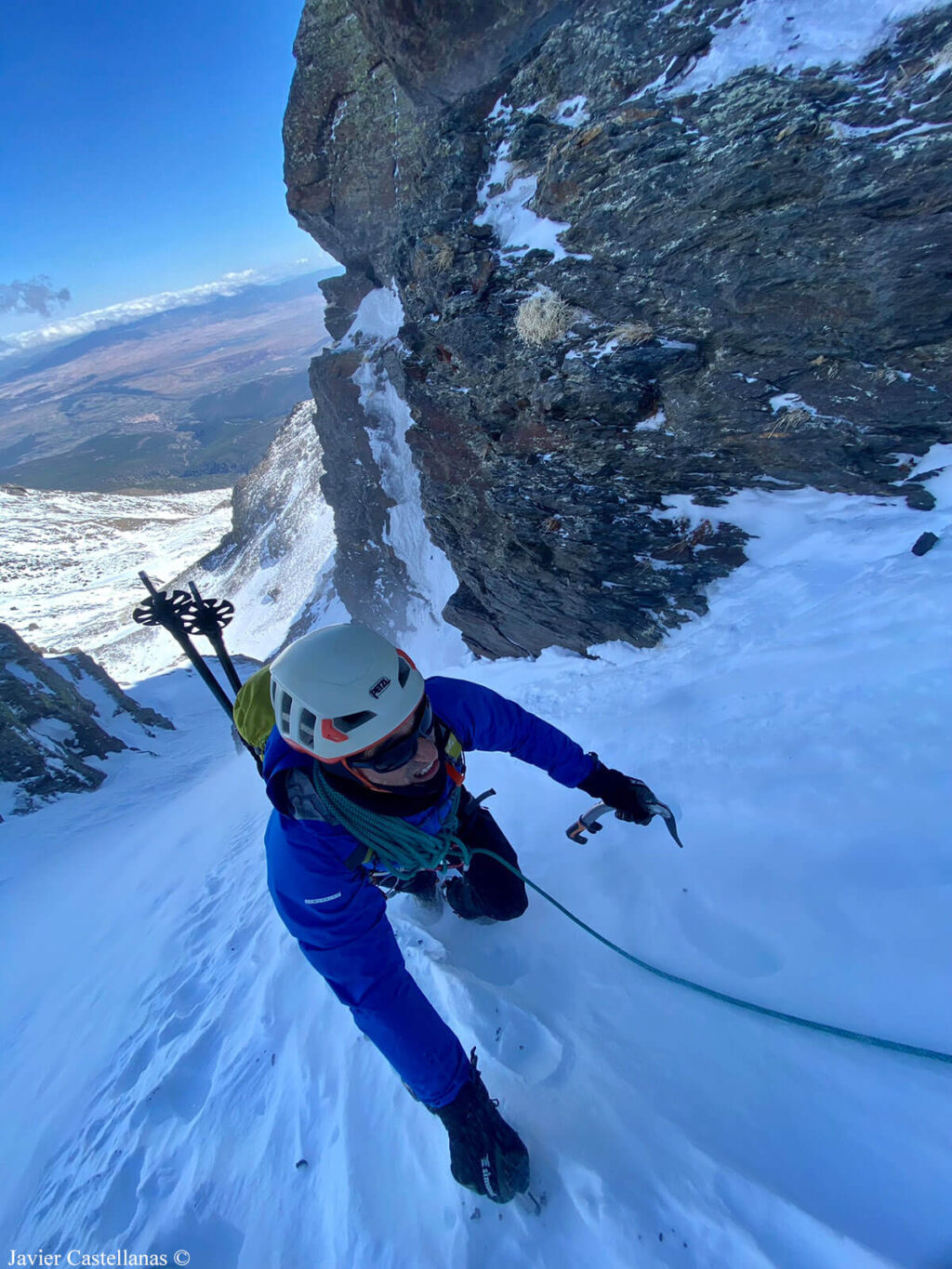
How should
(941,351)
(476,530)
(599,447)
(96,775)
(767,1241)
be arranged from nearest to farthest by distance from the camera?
(767,1241) → (941,351) → (599,447) → (476,530) → (96,775)

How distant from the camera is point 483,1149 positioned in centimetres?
269

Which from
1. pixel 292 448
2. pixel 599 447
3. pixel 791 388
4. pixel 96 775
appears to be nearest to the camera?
pixel 791 388

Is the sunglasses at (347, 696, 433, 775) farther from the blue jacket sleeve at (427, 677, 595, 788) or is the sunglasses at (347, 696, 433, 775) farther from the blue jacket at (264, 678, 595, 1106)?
the blue jacket sleeve at (427, 677, 595, 788)

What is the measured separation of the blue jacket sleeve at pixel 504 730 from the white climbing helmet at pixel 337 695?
0.66 m

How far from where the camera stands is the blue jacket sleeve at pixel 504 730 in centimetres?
367

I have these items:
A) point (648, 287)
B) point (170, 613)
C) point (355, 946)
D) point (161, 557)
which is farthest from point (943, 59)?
point (161, 557)

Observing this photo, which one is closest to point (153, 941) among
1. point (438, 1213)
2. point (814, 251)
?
point (438, 1213)

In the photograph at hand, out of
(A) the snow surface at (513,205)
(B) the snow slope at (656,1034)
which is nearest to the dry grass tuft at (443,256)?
(A) the snow surface at (513,205)

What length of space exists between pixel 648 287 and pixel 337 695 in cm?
785

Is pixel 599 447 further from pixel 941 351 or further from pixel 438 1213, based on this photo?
pixel 438 1213

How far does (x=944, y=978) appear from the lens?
266 cm

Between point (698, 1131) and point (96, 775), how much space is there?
28.5m
